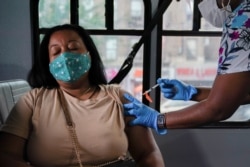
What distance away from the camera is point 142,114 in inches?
54.9

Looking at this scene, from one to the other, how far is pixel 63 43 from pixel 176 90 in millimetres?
690

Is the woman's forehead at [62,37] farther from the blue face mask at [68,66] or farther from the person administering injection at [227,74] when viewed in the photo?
the person administering injection at [227,74]

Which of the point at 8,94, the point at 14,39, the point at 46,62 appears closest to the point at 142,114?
the point at 46,62

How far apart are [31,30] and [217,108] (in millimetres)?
2075

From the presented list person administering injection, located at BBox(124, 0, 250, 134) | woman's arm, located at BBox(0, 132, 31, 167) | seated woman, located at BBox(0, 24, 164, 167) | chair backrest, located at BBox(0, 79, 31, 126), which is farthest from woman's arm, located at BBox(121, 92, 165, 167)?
chair backrest, located at BBox(0, 79, 31, 126)

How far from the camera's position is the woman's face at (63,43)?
1.50 metres

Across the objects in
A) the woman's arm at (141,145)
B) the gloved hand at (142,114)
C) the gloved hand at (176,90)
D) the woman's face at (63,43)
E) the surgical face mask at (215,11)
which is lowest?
the woman's arm at (141,145)

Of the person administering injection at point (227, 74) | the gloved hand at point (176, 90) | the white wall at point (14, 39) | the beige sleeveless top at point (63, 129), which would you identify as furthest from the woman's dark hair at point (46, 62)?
the white wall at point (14, 39)

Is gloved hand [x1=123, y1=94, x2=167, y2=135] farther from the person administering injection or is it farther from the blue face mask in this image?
the blue face mask

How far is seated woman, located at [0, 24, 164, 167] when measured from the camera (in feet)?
4.42

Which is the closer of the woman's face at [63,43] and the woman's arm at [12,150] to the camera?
the woman's arm at [12,150]

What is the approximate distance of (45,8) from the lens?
278 cm

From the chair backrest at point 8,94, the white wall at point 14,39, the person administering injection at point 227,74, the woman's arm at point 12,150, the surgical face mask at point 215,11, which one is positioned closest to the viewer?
the person administering injection at point 227,74

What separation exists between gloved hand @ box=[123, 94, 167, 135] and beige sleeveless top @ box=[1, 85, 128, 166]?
0.16 ft
